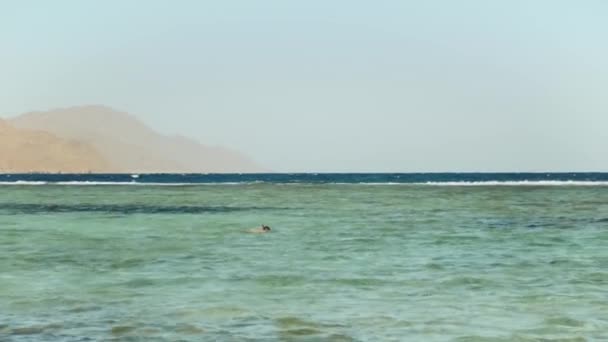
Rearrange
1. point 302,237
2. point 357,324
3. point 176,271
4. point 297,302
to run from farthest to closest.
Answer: point 302,237
point 176,271
point 297,302
point 357,324

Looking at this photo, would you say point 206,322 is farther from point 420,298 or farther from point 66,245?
point 66,245

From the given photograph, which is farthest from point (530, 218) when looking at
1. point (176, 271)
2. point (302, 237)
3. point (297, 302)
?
point (297, 302)

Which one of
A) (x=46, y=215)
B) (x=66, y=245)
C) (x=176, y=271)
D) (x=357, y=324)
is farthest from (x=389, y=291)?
(x=46, y=215)

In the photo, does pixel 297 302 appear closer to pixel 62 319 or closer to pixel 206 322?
pixel 206 322

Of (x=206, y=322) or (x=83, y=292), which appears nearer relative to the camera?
(x=206, y=322)

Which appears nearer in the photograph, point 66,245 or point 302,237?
point 66,245

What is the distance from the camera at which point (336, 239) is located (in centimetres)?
3278

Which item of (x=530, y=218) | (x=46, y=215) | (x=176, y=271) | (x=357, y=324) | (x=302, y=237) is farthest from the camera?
(x=46, y=215)

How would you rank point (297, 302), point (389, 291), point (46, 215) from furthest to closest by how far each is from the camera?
point (46, 215) → point (389, 291) → point (297, 302)

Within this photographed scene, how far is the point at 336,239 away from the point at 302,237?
1624mm

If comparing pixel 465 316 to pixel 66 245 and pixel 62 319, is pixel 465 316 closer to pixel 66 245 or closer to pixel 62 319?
pixel 62 319

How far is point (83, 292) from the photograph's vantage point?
64.2ft

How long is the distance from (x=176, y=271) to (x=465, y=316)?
29.1 ft

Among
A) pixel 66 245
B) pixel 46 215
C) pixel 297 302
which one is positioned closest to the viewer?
pixel 297 302
